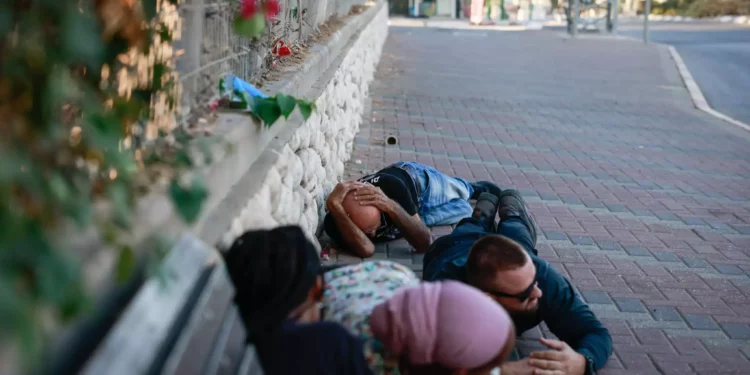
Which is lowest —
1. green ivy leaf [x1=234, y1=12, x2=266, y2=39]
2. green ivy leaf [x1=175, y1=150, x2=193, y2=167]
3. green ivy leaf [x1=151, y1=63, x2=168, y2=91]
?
green ivy leaf [x1=175, y1=150, x2=193, y2=167]

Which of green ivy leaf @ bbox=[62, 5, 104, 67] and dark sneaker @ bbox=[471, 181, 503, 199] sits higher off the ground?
green ivy leaf @ bbox=[62, 5, 104, 67]

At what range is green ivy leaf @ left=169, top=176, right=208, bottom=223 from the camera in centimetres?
200

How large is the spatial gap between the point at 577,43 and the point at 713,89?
9.50 meters

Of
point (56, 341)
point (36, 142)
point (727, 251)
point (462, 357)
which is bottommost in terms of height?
point (727, 251)

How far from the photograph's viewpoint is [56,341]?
1.79m

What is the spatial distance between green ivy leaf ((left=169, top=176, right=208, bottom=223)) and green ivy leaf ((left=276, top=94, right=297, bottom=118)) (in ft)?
5.86

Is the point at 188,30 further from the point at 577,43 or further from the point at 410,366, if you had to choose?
the point at 577,43

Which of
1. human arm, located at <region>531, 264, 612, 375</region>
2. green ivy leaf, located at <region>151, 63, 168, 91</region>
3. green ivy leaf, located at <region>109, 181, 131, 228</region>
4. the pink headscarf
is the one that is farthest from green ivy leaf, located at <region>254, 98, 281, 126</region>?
green ivy leaf, located at <region>109, 181, 131, 228</region>

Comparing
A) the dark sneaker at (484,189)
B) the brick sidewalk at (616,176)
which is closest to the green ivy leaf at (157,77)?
the brick sidewalk at (616,176)

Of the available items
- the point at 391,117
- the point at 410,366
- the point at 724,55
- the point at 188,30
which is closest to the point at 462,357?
the point at 410,366

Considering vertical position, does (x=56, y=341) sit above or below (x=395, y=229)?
above

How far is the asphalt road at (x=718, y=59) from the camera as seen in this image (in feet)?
44.6

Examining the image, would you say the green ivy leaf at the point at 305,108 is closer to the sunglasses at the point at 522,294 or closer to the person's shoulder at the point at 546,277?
the sunglasses at the point at 522,294

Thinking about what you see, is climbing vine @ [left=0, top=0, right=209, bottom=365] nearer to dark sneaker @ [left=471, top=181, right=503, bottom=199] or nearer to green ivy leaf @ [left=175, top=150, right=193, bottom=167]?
green ivy leaf @ [left=175, top=150, right=193, bottom=167]
